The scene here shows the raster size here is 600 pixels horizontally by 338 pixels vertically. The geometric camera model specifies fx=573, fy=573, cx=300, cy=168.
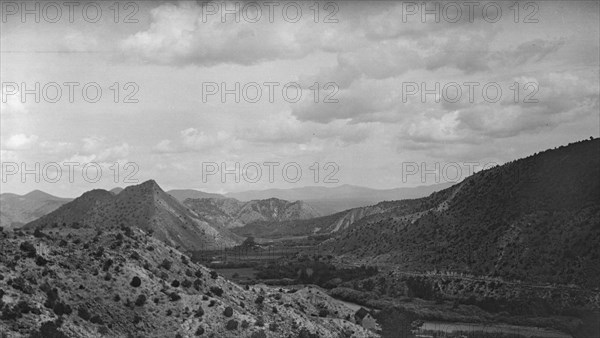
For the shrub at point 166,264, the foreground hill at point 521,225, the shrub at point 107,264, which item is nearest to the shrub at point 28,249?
the shrub at point 107,264

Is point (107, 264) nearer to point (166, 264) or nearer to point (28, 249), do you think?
point (28, 249)

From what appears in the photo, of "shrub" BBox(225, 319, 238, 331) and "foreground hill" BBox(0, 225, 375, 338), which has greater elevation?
"foreground hill" BBox(0, 225, 375, 338)

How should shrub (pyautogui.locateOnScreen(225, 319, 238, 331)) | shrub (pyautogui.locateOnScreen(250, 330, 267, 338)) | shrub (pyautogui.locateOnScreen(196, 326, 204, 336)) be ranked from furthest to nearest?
1. shrub (pyautogui.locateOnScreen(225, 319, 238, 331))
2. shrub (pyautogui.locateOnScreen(250, 330, 267, 338))
3. shrub (pyautogui.locateOnScreen(196, 326, 204, 336))

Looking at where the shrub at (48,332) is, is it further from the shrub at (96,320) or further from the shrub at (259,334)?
the shrub at (259,334)

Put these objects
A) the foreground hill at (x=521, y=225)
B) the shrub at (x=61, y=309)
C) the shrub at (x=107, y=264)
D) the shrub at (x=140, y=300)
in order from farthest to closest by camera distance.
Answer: the foreground hill at (x=521, y=225) < the shrub at (x=107, y=264) < the shrub at (x=140, y=300) < the shrub at (x=61, y=309)

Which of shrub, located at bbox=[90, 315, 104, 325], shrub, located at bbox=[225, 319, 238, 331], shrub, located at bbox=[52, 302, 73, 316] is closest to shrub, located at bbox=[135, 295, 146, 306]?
shrub, located at bbox=[90, 315, 104, 325]

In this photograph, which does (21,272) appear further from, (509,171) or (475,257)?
(509,171)

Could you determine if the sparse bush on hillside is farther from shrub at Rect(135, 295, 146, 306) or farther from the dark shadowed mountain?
shrub at Rect(135, 295, 146, 306)
